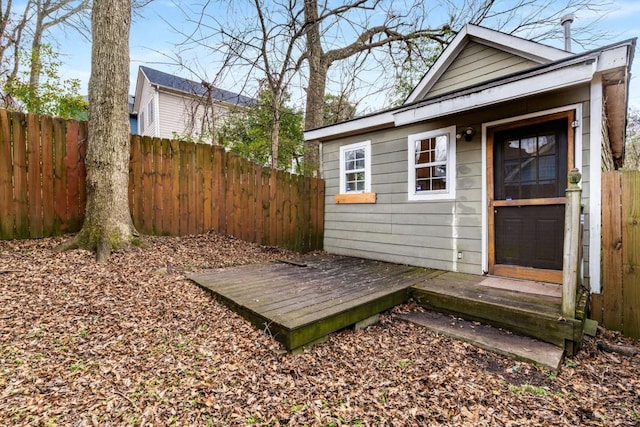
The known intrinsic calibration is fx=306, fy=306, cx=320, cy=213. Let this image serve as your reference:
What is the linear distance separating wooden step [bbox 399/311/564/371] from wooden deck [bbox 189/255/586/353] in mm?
84

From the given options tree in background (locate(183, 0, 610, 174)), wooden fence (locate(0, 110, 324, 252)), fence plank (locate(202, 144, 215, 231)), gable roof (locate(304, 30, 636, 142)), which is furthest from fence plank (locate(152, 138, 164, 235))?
gable roof (locate(304, 30, 636, 142))

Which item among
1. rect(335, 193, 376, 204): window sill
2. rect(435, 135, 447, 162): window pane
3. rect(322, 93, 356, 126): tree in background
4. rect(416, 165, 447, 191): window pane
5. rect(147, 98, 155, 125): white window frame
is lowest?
rect(335, 193, 376, 204): window sill

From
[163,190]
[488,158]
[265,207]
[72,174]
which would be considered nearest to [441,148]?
[488,158]

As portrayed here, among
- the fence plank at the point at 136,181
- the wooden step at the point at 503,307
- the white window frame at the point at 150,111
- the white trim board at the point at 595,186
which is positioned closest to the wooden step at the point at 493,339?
the wooden step at the point at 503,307

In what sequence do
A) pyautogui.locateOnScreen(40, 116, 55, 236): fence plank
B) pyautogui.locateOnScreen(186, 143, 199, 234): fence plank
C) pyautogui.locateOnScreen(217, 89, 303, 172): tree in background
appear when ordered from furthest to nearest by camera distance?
pyautogui.locateOnScreen(217, 89, 303, 172): tree in background, pyautogui.locateOnScreen(186, 143, 199, 234): fence plank, pyautogui.locateOnScreen(40, 116, 55, 236): fence plank

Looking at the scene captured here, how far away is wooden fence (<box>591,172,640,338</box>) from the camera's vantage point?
10.0ft

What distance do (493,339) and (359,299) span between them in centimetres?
125

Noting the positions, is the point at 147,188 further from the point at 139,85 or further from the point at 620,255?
the point at 139,85

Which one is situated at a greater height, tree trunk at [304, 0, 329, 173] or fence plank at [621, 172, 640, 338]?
tree trunk at [304, 0, 329, 173]

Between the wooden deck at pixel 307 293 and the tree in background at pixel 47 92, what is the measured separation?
23.1ft

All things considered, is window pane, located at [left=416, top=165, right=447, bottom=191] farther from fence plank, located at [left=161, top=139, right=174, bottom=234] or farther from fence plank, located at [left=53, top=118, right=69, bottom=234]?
fence plank, located at [left=53, top=118, right=69, bottom=234]

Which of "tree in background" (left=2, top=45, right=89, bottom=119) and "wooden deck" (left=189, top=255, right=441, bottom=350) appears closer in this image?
"wooden deck" (left=189, top=255, right=441, bottom=350)

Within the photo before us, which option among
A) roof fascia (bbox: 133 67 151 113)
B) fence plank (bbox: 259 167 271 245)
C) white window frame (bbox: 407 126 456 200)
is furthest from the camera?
roof fascia (bbox: 133 67 151 113)

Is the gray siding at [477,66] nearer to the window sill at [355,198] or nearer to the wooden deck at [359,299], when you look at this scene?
the window sill at [355,198]
